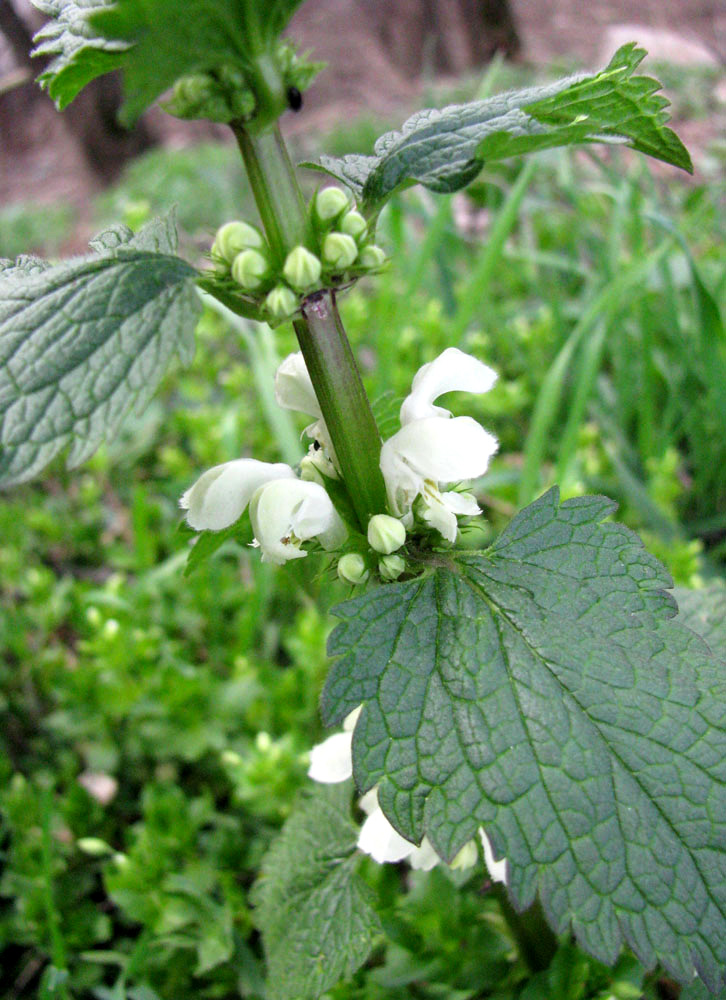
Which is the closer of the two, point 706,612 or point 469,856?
point 469,856

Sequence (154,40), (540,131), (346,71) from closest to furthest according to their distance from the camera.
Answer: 1. (154,40)
2. (540,131)
3. (346,71)

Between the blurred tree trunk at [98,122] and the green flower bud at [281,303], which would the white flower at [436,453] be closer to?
the green flower bud at [281,303]

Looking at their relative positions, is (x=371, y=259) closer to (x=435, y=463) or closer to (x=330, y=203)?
(x=330, y=203)

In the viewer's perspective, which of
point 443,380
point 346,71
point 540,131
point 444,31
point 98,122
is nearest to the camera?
point 540,131

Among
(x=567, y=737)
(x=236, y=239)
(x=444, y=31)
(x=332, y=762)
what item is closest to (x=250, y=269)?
(x=236, y=239)

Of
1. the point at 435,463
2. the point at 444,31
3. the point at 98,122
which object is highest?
the point at 444,31

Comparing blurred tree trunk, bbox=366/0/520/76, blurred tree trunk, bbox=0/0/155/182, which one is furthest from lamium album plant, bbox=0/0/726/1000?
blurred tree trunk, bbox=366/0/520/76

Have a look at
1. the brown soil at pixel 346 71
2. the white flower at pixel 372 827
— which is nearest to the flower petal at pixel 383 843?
the white flower at pixel 372 827

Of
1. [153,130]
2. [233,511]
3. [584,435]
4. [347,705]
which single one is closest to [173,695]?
[233,511]
